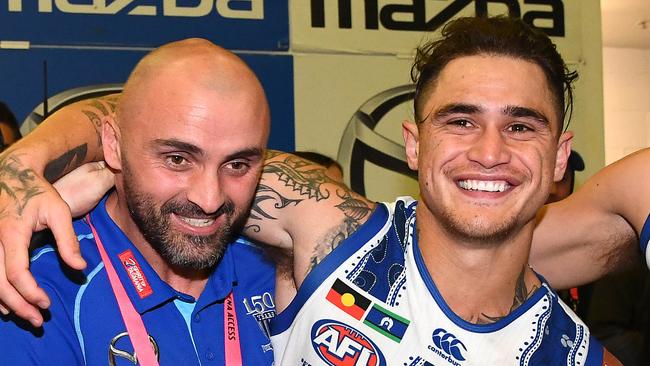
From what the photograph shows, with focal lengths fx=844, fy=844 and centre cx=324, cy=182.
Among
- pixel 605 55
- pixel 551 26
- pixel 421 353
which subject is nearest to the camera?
pixel 421 353

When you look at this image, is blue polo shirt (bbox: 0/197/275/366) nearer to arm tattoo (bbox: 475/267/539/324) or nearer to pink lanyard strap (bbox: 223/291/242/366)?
pink lanyard strap (bbox: 223/291/242/366)

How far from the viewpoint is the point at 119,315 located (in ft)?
5.98

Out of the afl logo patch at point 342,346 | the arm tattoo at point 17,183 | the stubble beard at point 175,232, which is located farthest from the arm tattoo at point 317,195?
the arm tattoo at point 17,183

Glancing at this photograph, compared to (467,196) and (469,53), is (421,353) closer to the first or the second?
(467,196)

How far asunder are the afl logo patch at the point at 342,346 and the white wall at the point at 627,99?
733cm

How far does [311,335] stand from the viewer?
6.50 ft

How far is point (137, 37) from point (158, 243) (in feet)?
8.56

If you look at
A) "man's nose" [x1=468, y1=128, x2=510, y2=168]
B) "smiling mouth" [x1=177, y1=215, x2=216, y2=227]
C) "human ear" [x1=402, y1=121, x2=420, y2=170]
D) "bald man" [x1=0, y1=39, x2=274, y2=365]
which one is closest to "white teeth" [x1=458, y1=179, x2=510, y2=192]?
"man's nose" [x1=468, y1=128, x2=510, y2=168]

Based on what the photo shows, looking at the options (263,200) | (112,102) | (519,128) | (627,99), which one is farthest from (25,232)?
(627,99)

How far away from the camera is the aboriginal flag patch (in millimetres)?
1988

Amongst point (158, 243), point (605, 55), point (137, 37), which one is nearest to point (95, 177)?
point (158, 243)

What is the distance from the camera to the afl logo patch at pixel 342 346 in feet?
6.39

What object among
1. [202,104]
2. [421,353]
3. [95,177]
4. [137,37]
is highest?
Result: [137,37]

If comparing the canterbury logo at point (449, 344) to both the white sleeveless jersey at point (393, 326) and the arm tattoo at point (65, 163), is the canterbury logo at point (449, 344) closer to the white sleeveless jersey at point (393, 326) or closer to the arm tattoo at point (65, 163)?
the white sleeveless jersey at point (393, 326)
